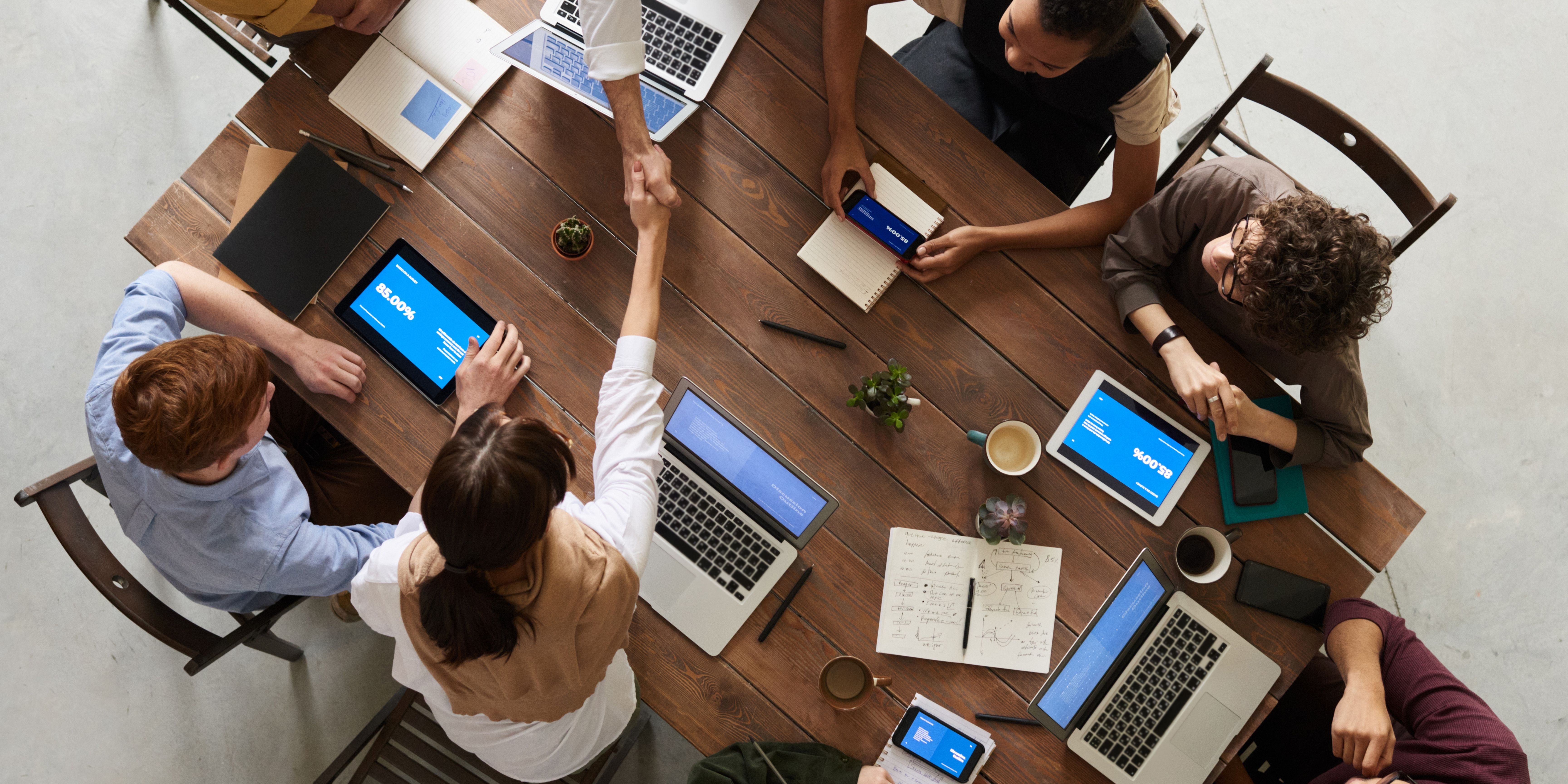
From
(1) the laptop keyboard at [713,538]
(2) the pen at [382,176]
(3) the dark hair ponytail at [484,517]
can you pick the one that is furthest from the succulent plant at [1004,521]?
(2) the pen at [382,176]

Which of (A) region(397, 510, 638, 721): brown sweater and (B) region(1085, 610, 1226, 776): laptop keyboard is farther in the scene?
(B) region(1085, 610, 1226, 776): laptop keyboard

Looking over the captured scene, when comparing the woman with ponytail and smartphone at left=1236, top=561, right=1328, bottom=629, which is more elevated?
smartphone at left=1236, top=561, right=1328, bottom=629

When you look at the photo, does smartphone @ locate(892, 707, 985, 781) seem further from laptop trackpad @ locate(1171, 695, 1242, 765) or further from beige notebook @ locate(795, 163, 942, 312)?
beige notebook @ locate(795, 163, 942, 312)

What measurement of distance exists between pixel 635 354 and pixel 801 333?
14.2 inches

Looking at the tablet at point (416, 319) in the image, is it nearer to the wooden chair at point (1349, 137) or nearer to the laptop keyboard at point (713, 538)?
the laptop keyboard at point (713, 538)

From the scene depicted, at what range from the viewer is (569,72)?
1.74 meters

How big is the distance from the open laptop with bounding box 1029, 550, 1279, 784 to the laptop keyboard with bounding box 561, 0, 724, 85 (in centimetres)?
139

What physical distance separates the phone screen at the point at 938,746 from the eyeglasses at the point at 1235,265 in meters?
1.00

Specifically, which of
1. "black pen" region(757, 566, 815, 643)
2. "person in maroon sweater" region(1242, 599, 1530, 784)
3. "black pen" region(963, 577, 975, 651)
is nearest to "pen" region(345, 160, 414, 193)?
"black pen" region(757, 566, 815, 643)

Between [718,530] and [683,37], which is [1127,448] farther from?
[683,37]

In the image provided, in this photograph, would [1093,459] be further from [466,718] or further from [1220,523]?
[466,718]

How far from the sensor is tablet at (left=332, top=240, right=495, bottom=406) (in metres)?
1.67

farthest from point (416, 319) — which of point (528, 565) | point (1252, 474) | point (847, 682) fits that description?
point (1252, 474)

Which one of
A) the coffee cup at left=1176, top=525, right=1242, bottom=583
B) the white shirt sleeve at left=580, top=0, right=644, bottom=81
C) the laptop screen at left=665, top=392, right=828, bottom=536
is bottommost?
the laptop screen at left=665, top=392, right=828, bottom=536
